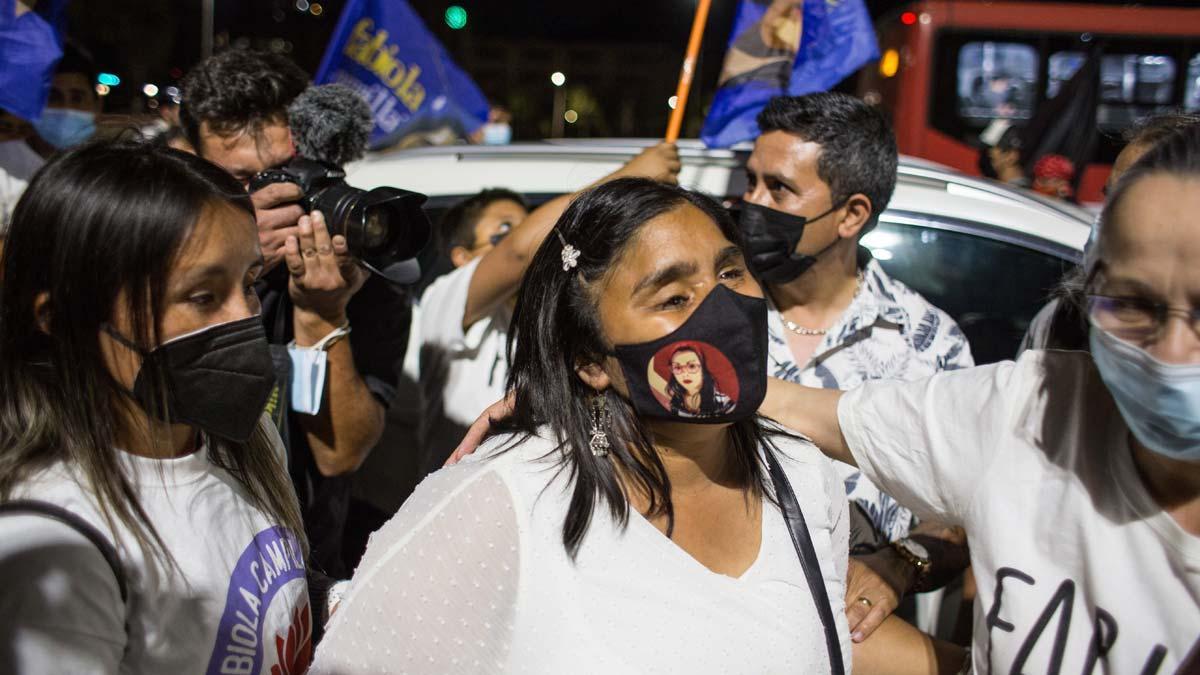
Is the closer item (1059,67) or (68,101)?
(68,101)

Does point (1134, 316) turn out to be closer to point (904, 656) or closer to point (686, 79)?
point (904, 656)

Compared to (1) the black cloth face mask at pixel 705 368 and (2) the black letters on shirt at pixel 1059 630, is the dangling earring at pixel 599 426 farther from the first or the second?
(2) the black letters on shirt at pixel 1059 630

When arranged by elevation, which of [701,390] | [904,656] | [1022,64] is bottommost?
[904,656]

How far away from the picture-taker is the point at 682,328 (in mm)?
1601

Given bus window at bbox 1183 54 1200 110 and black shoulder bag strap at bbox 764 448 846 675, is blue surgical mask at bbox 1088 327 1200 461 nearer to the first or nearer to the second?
black shoulder bag strap at bbox 764 448 846 675

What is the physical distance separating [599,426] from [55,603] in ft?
2.74

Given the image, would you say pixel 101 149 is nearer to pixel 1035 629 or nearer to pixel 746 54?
pixel 1035 629

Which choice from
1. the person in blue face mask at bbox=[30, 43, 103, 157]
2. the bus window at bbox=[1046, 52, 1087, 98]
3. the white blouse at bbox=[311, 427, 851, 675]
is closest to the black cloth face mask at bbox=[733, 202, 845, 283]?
the white blouse at bbox=[311, 427, 851, 675]

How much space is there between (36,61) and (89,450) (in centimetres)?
216

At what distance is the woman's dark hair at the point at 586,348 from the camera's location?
165cm

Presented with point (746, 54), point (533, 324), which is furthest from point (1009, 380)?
point (746, 54)

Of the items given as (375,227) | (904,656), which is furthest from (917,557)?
(375,227)

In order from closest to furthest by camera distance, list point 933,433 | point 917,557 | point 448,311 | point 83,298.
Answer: point 83,298, point 933,433, point 917,557, point 448,311

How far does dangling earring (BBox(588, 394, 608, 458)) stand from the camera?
5.43 ft
